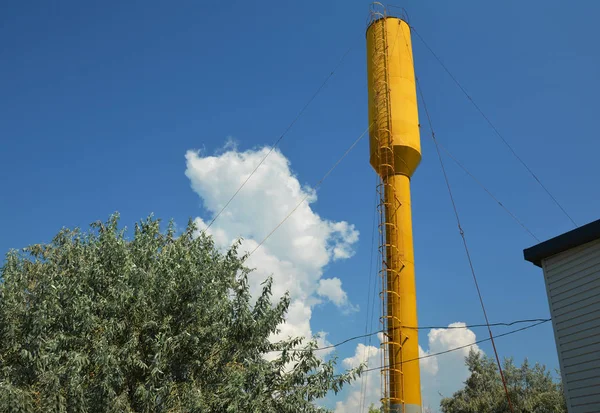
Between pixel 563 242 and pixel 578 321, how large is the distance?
202 cm

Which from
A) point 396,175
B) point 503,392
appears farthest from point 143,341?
point 503,392

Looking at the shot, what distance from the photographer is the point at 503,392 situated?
149 feet

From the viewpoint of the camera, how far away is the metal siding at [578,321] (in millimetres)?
12109

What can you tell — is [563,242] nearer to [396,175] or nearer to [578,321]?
[578,321]

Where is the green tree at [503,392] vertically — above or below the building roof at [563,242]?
above

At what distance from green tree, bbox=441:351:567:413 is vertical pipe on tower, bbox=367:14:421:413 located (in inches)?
892

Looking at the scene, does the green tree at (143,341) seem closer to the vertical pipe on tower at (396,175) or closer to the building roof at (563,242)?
the building roof at (563,242)

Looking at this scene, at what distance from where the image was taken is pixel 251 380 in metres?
13.9

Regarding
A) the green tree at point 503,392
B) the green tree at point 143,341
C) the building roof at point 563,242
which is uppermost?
the green tree at point 503,392

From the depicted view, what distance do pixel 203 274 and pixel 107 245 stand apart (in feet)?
10.9

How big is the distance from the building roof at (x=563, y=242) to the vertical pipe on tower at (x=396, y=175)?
12.0 metres

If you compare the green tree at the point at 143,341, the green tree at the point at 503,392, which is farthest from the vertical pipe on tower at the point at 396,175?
the green tree at the point at 503,392

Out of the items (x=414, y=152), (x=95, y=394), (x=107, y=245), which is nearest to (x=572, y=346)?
(x=95, y=394)

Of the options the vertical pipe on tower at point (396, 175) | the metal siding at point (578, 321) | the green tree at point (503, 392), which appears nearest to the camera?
the metal siding at point (578, 321)
